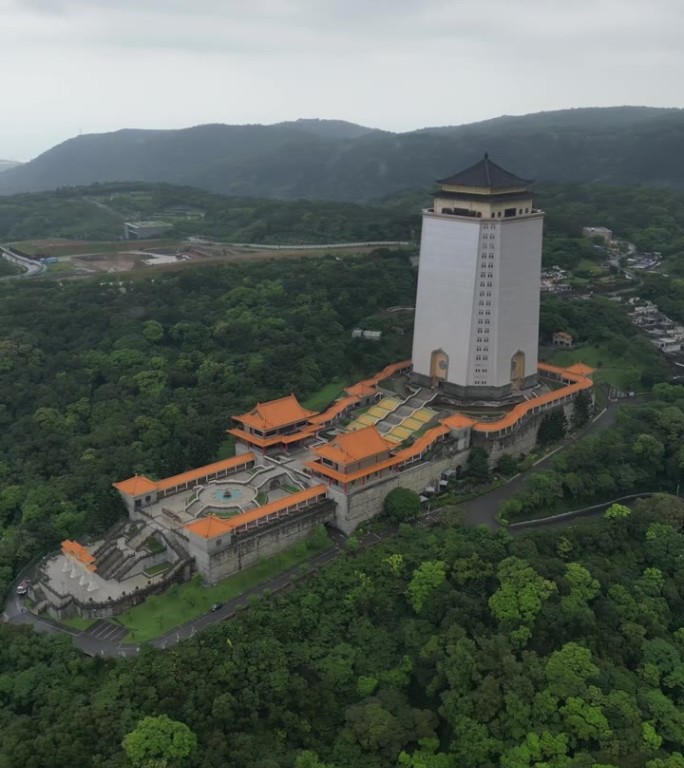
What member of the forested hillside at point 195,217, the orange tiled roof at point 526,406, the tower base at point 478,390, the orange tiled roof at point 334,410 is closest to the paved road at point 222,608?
the orange tiled roof at point 526,406

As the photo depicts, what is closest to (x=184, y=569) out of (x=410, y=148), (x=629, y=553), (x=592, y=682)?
(x=592, y=682)

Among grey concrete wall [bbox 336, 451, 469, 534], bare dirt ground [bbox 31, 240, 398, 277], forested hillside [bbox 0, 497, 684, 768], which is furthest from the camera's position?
bare dirt ground [bbox 31, 240, 398, 277]

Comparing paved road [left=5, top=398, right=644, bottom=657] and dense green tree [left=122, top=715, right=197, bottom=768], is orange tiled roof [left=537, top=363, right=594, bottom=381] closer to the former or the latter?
paved road [left=5, top=398, right=644, bottom=657]

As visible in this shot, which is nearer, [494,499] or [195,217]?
[494,499]

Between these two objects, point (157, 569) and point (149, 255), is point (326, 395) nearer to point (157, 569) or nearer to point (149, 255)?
point (157, 569)

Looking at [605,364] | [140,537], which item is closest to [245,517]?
[140,537]

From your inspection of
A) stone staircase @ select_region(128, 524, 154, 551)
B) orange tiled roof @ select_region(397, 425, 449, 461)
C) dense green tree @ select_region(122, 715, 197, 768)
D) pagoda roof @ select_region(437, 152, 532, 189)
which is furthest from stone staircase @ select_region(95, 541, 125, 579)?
pagoda roof @ select_region(437, 152, 532, 189)

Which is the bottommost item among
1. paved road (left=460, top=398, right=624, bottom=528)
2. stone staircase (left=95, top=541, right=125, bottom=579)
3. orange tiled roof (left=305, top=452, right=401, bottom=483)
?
stone staircase (left=95, top=541, right=125, bottom=579)
